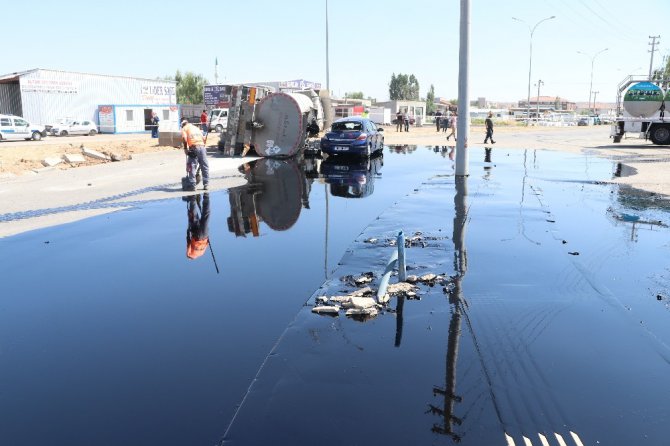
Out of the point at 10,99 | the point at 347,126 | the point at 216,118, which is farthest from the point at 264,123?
the point at 10,99

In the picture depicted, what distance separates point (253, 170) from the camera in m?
19.2

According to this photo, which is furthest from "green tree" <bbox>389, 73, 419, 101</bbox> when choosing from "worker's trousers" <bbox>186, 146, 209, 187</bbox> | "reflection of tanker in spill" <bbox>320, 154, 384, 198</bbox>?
"worker's trousers" <bbox>186, 146, 209, 187</bbox>

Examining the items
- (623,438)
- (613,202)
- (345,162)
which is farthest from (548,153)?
(623,438)

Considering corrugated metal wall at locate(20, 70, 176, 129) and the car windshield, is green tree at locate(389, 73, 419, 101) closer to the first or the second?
corrugated metal wall at locate(20, 70, 176, 129)

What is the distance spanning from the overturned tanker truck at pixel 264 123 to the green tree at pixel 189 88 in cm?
8950

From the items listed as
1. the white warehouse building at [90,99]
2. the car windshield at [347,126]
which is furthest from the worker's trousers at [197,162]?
the white warehouse building at [90,99]

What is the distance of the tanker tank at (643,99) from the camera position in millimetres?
31453

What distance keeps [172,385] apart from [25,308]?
9.36ft

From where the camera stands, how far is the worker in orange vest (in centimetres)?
859

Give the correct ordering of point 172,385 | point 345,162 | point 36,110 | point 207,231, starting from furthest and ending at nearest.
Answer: point 36,110
point 345,162
point 207,231
point 172,385

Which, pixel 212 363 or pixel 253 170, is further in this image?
pixel 253 170

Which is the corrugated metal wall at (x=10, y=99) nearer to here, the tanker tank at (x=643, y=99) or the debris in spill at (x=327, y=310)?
the tanker tank at (x=643, y=99)

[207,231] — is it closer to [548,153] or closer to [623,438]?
[623,438]

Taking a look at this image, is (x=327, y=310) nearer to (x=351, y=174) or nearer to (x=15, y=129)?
(x=351, y=174)
